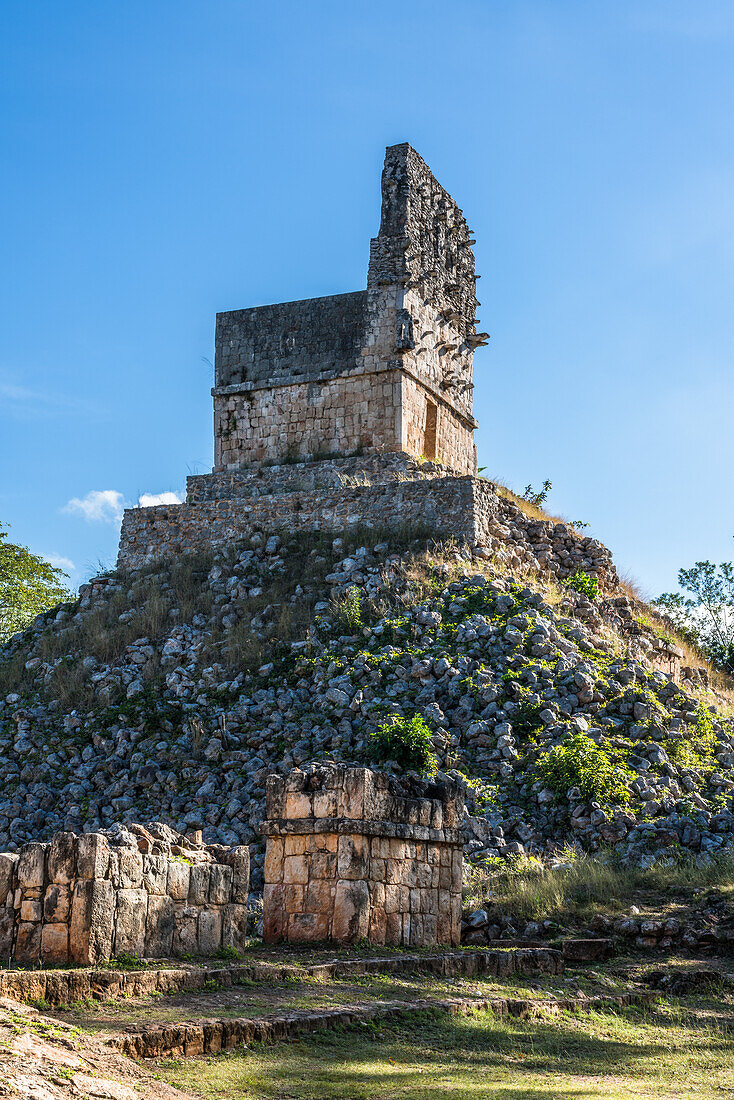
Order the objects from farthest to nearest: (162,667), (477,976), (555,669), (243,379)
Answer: (243,379)
(162,667)
(555,669)
(477,976)

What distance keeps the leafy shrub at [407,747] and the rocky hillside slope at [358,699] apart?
0.30m

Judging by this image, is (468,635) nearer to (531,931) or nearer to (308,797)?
(531,931)

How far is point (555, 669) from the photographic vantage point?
53.3 ft

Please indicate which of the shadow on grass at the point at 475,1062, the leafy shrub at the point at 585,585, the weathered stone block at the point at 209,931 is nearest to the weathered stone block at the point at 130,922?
the weathered stone block at the point at 209,931

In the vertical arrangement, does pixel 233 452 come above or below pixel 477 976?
above

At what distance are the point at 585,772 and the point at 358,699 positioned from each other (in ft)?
10.5

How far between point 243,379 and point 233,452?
1.50 m

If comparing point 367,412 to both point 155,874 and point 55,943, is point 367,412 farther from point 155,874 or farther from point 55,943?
point 55,943

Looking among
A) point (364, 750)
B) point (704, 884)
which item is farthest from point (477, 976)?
point (364, 750)

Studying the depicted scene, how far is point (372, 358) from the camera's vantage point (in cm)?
2228

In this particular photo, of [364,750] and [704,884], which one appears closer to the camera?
[704,884]

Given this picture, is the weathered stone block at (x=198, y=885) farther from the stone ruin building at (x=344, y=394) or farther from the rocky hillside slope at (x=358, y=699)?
the stone ruin building at (x=344, y=394)

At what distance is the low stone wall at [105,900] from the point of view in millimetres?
7656

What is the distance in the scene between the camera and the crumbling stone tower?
73.2 ft
